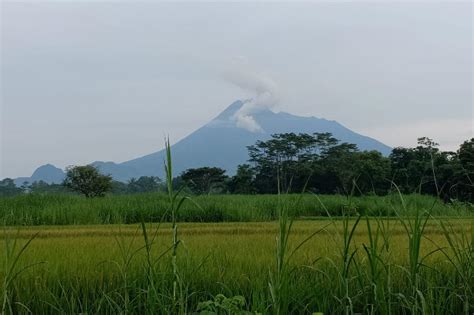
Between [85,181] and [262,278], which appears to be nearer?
[262,278]

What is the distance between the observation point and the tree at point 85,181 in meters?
26.1

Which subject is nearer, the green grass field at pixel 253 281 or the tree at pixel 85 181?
the green grass field at pixel 253 281

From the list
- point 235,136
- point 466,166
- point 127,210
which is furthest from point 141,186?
point 235,136

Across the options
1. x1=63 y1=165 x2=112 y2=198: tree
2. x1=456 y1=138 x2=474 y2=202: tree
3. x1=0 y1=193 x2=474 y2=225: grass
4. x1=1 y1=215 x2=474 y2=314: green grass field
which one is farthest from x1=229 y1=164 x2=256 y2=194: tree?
x1=1 y1=215 x2=474 y2=314: green grass field

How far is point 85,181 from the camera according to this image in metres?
26.4

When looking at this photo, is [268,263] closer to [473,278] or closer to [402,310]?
[402,310]

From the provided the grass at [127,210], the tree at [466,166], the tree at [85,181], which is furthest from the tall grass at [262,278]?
the tree at [85,181]

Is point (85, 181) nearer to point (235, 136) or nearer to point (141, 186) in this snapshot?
point (141, 186)

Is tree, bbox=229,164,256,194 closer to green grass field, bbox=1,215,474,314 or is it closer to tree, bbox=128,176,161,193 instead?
tree, bbox=128,176,161,193

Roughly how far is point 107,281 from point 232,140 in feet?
495

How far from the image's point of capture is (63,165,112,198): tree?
26.1 meters

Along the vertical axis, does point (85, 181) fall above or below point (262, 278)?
above

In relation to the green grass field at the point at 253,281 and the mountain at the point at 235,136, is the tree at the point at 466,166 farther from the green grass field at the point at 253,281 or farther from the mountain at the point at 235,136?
the mountain at the point at 235,136

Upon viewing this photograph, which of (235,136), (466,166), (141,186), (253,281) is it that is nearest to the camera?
(253,281)
